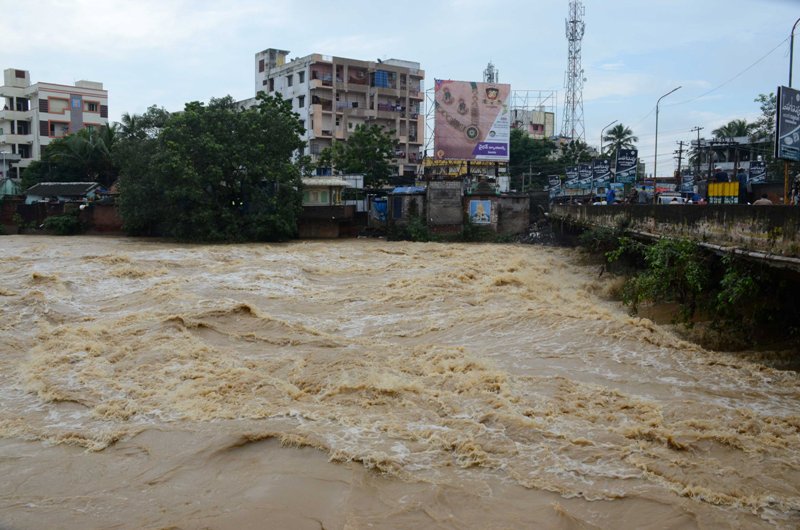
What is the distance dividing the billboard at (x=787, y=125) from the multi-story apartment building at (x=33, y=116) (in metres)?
46.1

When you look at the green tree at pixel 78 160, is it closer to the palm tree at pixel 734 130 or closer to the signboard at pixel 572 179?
the signboard at pixel 572 179

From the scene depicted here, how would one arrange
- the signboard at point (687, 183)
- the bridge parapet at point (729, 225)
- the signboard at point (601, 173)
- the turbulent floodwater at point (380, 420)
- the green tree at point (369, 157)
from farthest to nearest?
the signboard at point (687, 183) < the green tree at point (369, 157) < the signboard at point (601, 173) < the bridge parapet at point (729, 225) < the turbulent floodwater at point (380, 420)

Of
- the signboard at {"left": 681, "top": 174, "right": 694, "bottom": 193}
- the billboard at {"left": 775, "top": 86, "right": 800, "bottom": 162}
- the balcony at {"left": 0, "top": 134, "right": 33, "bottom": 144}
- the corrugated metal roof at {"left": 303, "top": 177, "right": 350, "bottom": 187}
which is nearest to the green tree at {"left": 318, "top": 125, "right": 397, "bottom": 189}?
the corrugated metal roof at {"left": 303, "top": 177, "right": 350, "bottom": 187}

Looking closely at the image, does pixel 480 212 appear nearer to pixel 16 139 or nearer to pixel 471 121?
pixel 471 121

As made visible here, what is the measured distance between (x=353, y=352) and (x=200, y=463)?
4.30 metres

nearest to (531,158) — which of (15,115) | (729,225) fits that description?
(15,115)

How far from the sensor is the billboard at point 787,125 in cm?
1298

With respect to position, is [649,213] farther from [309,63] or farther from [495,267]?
[309,63]

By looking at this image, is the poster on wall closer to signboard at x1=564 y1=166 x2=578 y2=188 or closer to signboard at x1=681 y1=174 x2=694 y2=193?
signboard at x1=564 y1=166 x2=578 y2=188

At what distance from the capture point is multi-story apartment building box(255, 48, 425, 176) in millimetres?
46781

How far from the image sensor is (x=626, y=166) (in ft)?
98.2

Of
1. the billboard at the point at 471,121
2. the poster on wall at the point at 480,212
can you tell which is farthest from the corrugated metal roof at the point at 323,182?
the poster on wall at the point at 480,212

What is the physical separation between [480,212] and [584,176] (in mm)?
7142

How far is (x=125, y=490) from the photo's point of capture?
19.4 feet
